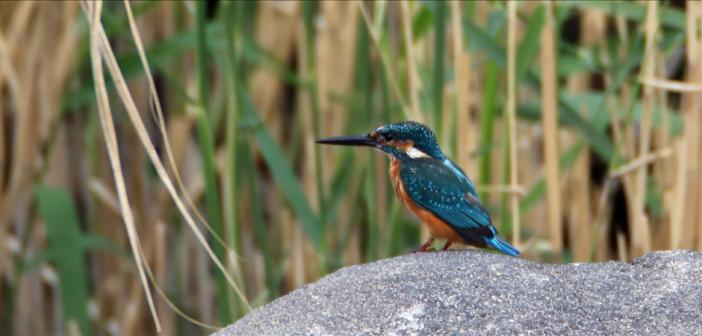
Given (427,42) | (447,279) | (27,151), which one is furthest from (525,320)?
(27,151)

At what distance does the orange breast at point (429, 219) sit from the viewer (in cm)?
292

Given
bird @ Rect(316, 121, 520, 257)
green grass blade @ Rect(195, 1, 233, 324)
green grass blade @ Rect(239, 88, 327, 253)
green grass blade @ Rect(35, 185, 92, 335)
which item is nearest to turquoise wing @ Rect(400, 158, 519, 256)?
bird @ Rect(316, 121, 520, 257)

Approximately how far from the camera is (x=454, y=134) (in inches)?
144

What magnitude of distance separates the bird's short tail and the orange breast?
117 mm

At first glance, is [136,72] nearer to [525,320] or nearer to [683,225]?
[683,225]

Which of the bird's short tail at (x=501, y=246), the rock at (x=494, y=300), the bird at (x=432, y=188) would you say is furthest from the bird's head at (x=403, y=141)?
the rock at (x=494, y=300)

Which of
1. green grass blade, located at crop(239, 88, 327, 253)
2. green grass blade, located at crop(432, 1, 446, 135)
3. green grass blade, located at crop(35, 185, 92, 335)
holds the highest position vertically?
green grass blade, located at crop(432, 1, 446, 135)

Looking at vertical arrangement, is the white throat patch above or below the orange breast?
above

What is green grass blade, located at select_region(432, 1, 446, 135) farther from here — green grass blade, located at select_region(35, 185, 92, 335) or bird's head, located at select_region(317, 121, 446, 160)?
green grass blade, located at select_region(35, 185, 92, 335)

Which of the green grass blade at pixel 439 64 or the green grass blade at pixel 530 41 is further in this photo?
the green grass blade at pixel 530 41

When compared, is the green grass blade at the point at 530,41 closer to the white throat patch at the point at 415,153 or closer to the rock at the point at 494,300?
the white throat patch at the point at 415,153

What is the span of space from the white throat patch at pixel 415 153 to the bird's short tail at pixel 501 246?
37 centimetres

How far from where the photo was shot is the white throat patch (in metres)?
3.12

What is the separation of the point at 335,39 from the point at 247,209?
2.58ft
